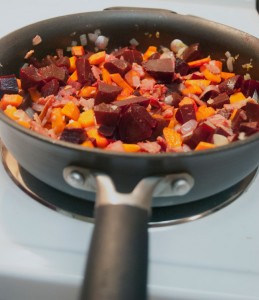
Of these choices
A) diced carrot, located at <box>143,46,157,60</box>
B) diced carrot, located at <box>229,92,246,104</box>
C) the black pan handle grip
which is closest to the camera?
the black pan handle grip

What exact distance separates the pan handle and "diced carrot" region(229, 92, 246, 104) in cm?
45

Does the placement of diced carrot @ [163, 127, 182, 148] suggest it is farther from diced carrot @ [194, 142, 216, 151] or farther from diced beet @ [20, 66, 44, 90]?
diced beet @ [20, 66, 44, 90]

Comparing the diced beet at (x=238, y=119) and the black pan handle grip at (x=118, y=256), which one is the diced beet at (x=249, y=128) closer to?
the diced beet at (x=238, y=119)

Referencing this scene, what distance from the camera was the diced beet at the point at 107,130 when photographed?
830 millimetres

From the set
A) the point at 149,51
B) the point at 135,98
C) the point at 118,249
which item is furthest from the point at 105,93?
the point at 118,249

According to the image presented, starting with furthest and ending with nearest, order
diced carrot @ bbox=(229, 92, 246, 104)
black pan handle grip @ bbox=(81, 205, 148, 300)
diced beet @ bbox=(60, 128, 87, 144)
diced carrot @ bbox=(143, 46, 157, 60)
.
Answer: diced carrot @ bbox=(143, 46, 157, 60)
diced carrot @ bbox=(229, 92, 246, 104)
diced beet @ bbox=(60, 128, 87, 144)
black pan handle grip @ bbox=(81, 205, 148, 300)

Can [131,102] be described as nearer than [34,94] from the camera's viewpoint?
Yes

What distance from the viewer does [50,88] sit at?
0.98 m

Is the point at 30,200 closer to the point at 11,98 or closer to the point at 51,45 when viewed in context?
the point at 11,98

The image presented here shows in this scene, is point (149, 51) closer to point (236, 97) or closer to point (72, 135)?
point (236, 97)

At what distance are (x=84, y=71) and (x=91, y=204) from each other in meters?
0.34

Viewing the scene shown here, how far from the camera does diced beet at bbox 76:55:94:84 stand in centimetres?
100

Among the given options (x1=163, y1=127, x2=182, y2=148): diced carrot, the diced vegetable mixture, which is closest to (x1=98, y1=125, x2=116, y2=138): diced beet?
the diced vegetable mixture

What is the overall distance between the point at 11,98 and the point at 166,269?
47cm
